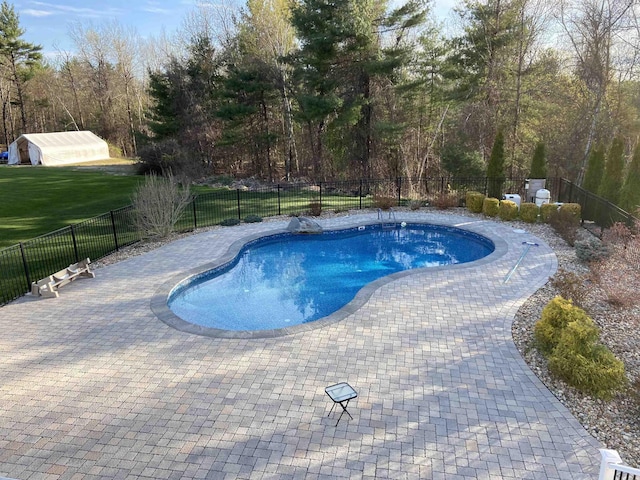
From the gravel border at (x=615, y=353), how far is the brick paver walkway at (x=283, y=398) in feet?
0.56

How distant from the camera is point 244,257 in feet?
41.2

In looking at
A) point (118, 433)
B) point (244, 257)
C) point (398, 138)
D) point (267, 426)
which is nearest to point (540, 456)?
point (267, 426)

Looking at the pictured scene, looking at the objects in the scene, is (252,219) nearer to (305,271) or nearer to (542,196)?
(305,271)

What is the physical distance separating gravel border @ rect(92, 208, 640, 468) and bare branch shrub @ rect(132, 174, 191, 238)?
7.68ft

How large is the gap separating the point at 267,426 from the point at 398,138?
20684mm

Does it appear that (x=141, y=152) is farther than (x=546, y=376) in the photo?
Yes

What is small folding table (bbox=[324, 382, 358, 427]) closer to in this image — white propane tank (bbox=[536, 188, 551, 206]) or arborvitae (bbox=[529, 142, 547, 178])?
white propane tank (bbox=[536, 188, 551, 206])

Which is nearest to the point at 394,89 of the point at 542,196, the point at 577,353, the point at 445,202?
the point at 445,202

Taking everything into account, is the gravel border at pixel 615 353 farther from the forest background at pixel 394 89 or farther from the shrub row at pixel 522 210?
the forest background at pixel 394 89

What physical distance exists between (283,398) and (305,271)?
6414mm

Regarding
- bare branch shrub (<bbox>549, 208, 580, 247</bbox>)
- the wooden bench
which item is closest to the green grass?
the wooden bench

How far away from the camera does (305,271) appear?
38.5ft

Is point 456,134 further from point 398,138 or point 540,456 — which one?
point 540,456

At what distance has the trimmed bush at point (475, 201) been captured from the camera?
1587 cm
